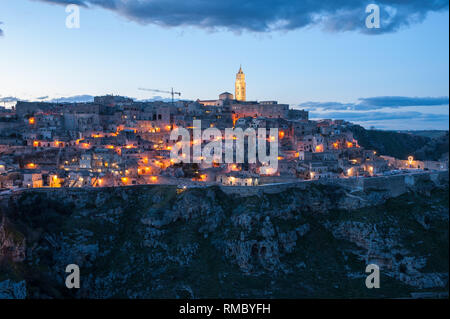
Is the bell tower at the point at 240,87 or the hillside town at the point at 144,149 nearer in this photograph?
the hillside town at the point at 144,149

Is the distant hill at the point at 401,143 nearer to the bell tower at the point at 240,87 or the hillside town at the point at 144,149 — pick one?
the hillside town at the point at 144,149

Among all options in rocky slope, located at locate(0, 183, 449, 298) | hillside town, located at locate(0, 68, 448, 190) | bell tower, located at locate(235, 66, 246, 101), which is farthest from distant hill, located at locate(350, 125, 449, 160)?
rocky slope, located at locate(0, 183, 449, 298)

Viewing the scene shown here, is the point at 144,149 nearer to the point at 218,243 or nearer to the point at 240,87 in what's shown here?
the point at 218,243

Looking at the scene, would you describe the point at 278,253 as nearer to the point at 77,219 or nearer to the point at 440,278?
the point at 440,278

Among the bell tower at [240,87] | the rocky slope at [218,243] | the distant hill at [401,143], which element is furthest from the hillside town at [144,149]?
the bell tower at [240,87]

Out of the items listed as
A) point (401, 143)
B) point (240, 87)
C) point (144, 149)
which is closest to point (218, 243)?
point (144, 149)
